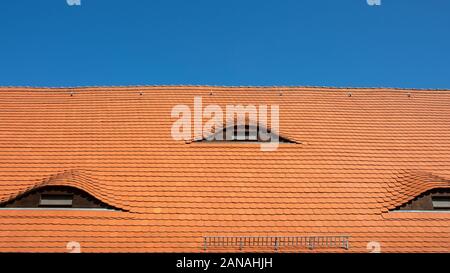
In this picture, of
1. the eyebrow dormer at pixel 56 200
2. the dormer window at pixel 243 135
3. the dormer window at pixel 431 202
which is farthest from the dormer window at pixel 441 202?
the eyebrow dormer at pixel 56 200

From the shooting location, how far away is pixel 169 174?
11.1 m

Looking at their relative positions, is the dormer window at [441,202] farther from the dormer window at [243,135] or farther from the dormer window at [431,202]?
the dormer window at [243,135]

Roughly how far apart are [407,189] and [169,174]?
16.6 feet

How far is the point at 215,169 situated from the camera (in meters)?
11.3

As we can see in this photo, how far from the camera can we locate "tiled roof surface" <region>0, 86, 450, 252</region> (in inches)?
378

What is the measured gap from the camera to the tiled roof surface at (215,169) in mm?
9602

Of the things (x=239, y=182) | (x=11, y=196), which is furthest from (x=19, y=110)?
(x=239, y=182)

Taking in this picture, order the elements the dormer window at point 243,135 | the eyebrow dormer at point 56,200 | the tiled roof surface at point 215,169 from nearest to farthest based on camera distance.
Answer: the tiled roof surface at point 215,169 → the eyebrow dormer at point 56,200 → the dormer window at point 243,135

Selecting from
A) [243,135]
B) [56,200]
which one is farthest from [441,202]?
[56,200]

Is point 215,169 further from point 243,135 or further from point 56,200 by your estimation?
point 56,200

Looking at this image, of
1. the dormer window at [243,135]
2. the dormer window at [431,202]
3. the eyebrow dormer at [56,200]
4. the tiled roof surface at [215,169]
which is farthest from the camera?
the dormer window at [243,135]

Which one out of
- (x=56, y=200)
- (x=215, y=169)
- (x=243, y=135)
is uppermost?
(x=243, y=135)

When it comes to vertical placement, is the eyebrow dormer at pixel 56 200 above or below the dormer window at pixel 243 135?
below
